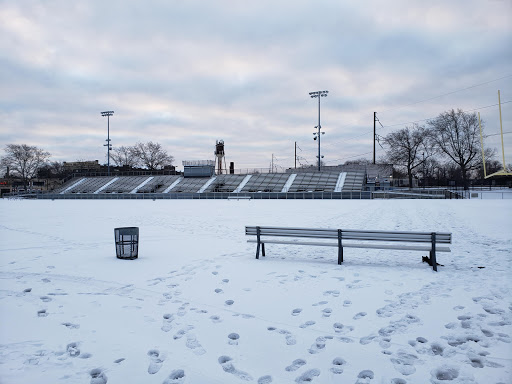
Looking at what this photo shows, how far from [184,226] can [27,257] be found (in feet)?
22.4

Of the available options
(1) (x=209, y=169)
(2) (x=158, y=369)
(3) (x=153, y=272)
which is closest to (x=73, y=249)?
(3) (x=153, y=272)

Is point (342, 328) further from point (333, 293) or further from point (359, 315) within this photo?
point (333, 293)

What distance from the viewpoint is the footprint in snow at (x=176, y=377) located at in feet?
11.0

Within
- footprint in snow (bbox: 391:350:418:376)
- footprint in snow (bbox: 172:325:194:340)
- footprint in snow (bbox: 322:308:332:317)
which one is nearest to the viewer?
footprint in snow (bbox: 391:350:418:376)

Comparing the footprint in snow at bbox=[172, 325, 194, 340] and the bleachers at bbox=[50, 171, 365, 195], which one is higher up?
the bleachers at bbox=[50, 171, 365, 195]

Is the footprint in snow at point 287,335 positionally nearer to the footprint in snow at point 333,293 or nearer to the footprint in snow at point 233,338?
the footprint in snow at point 233,338

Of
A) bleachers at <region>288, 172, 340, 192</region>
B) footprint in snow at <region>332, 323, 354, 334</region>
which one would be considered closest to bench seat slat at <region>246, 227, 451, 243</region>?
footprint in snow at <region>332, 323, 354, 334</region>

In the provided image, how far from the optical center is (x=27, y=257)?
8.84 meters

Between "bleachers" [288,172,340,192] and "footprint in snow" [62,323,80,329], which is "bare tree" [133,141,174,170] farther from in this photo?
"footprint in snow" [62,323,80,329]

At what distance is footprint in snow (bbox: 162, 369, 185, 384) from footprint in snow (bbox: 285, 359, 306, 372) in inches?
42.0

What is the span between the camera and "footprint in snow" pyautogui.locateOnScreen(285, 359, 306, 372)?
11.7 ft

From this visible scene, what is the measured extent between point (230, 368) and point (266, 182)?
172ft

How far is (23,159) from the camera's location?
282 feet

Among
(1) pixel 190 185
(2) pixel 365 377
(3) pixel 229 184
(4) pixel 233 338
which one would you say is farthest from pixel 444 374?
(1) pixel 190 185
